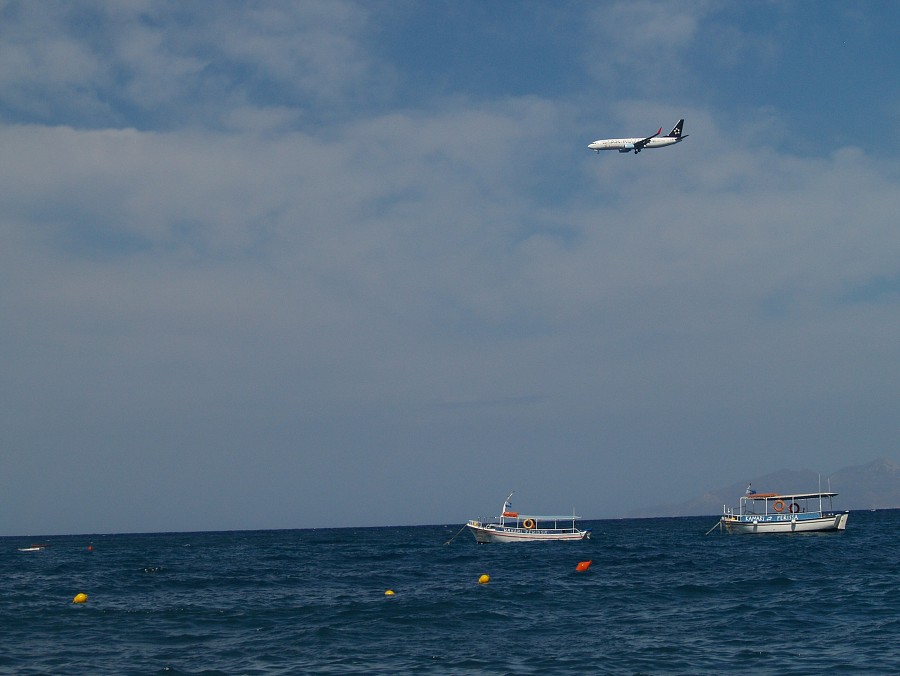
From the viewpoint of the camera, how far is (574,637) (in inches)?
1405

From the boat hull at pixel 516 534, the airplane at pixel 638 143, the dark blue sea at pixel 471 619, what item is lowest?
the boat hull at pixel 516 534

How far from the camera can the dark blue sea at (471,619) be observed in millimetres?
30922

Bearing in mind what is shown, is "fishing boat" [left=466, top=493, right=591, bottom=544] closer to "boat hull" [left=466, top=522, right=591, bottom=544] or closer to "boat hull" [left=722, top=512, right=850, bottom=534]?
"boat hull" [left=466, top=522, right=591, bottom=544]

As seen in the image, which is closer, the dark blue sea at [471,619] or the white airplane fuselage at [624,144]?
the dark blue sea at [471,619]

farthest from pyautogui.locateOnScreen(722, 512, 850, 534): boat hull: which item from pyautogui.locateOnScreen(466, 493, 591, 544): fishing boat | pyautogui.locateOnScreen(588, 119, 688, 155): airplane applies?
pyautogui.locateOnScreen(588, 119, 688, 155): airplane

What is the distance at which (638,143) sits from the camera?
363 ft

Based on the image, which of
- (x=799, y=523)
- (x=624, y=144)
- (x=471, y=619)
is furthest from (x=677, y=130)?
(x=471, y=619)

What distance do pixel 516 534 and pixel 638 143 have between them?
52653 millimetres

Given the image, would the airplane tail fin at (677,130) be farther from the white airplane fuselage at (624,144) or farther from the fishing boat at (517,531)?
the fishing boat at (517,531)

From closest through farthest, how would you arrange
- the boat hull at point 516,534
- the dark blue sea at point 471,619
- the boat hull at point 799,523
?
the dark blue sea at point 471,619 → the boat hull at point 799,523 → the boat hull at point 516,534

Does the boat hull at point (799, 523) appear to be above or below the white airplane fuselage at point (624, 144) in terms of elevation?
below

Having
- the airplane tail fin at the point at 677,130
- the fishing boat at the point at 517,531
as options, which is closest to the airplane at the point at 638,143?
the airplane tail fin at the point at 677,130

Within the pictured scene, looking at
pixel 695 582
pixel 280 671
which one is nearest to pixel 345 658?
pixel 280 671

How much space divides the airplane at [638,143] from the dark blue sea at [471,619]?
60.2 meters
